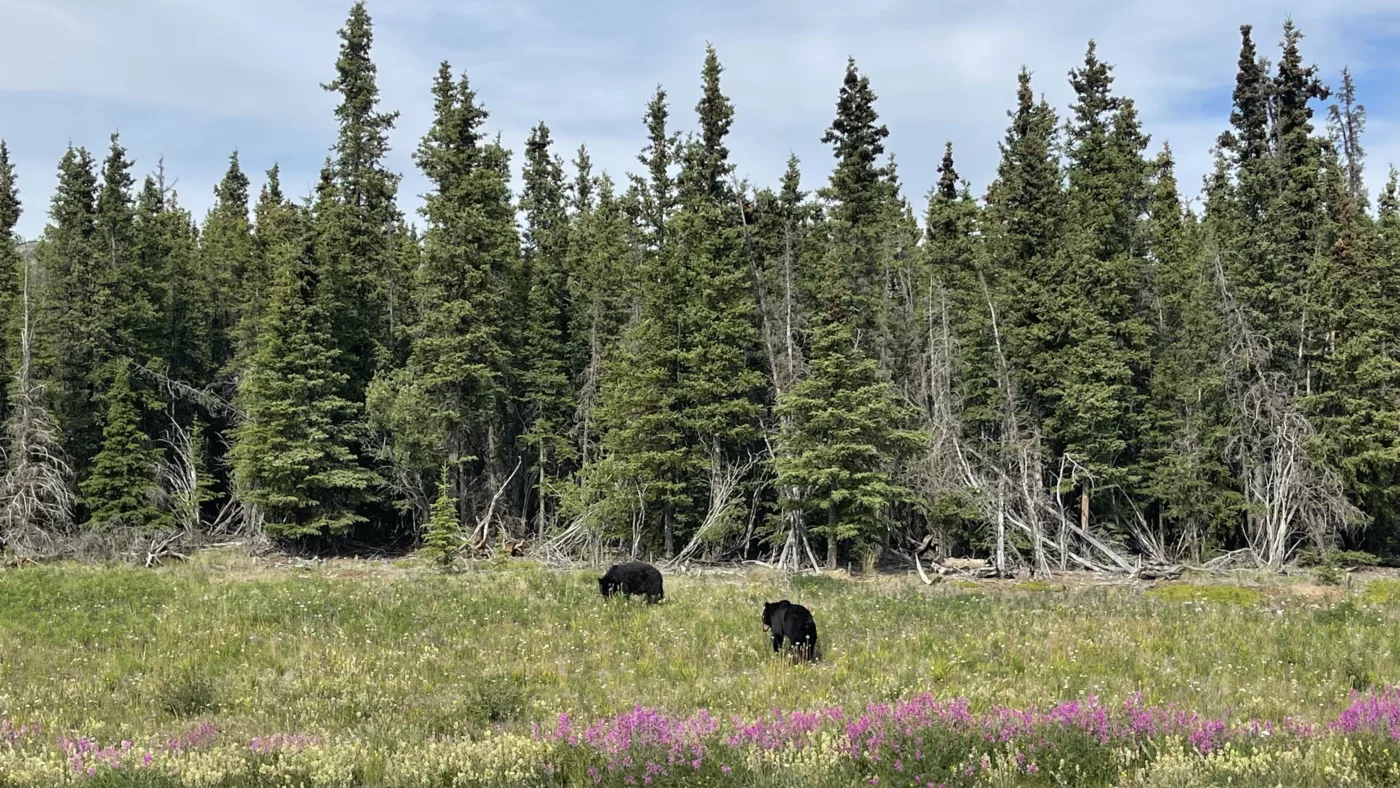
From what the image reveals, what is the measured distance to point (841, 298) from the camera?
27.0 m

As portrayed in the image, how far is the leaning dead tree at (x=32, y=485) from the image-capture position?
98.0 ft

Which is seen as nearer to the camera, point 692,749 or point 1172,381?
point 692,749

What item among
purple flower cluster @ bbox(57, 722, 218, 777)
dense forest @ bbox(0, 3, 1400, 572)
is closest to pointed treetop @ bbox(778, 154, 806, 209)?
dense forest @ bbox(0, 3, 1400, 572)

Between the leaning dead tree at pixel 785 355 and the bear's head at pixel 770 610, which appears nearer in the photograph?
the bear's head at pixel 770 610

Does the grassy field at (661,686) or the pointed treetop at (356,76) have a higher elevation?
the pointed treetop at (356,76)

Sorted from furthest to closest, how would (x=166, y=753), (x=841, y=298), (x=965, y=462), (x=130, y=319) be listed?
(x=130, y=319) < (x=965, y=462) < (x=841, y=298) < (x=166, y=753)

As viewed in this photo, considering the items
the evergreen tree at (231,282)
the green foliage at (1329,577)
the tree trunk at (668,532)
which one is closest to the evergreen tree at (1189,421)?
the green foliage at (1329,577)

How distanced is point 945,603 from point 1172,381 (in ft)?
60.8

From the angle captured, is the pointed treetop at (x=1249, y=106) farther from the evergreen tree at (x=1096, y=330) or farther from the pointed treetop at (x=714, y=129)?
the pointed treetop at (x=714, y=129)

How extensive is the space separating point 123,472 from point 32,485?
449 cm

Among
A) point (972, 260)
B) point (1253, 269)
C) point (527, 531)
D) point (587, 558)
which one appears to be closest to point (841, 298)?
point (972, 260)

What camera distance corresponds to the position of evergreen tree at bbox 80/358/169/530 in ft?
112

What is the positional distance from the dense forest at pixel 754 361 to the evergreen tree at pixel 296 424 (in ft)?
0.50

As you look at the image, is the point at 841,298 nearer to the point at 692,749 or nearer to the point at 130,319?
the point at 692,749
